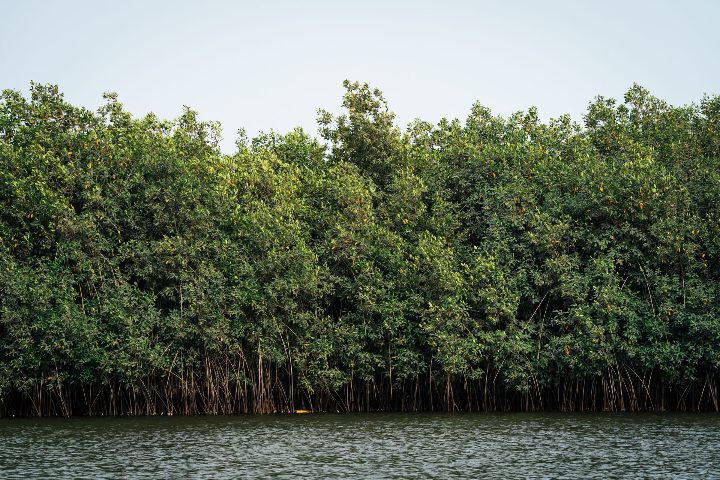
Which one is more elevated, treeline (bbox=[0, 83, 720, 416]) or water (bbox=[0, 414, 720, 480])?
treeline (bbox=[0, 83, 720, 416])

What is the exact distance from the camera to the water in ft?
64.0

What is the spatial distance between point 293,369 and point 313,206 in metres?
6.62

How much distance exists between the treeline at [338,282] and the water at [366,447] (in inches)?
89.7

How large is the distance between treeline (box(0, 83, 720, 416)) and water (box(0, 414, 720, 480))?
7.48ft

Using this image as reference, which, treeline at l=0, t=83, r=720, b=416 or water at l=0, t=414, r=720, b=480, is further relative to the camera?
treeline at l=0, t=83, r=720, b=416

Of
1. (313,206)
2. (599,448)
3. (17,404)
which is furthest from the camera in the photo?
(313,206)

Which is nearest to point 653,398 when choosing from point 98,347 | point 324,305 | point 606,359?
point 606,359

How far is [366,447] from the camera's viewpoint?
2353 centimetres

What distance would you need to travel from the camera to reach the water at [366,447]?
19.5 metres

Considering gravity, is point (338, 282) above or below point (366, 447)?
above

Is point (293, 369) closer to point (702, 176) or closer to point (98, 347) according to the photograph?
point (98, 347)

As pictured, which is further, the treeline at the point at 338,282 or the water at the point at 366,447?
the treeline at the point at 338,282

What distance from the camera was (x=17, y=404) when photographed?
34.3 m

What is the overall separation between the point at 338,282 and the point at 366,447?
1206cm
